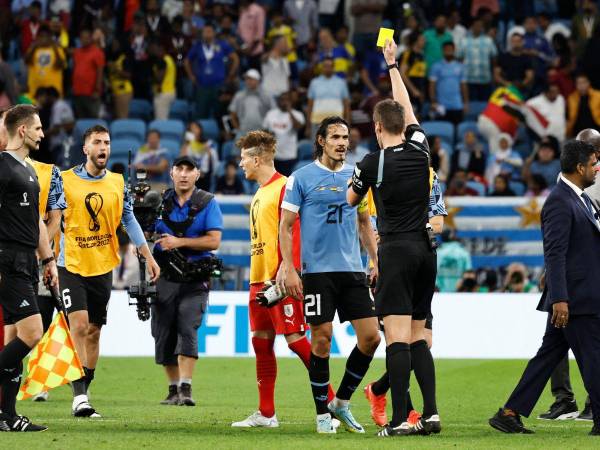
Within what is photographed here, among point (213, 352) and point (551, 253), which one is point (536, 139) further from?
point (551, 253)

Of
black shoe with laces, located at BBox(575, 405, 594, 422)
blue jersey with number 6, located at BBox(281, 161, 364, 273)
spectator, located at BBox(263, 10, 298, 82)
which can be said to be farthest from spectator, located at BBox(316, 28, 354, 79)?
blue jersey with number 6, located at BBox(281, 161, 364, 273)

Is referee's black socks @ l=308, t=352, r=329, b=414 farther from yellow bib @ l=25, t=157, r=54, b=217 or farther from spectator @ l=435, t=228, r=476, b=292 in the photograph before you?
spectator @ l=435, t=228, r=476, b=292

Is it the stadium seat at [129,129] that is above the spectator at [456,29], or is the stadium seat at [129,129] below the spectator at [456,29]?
below

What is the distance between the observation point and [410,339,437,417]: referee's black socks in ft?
33.9

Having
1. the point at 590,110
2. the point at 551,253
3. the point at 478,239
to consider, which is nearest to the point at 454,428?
the point at 551,253

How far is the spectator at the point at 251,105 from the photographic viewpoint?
24.7 meters

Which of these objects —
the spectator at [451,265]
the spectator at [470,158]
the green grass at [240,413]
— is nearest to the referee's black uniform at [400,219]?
the green grass at [240,413]

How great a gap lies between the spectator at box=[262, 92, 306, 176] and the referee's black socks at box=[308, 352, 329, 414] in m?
13.4

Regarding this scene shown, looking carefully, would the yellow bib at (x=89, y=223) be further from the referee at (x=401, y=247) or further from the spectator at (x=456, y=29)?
the spectator at (x=456, y=29)

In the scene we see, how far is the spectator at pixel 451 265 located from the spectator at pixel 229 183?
3.93 meters

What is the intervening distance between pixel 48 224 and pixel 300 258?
242cm

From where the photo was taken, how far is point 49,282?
10992 mm

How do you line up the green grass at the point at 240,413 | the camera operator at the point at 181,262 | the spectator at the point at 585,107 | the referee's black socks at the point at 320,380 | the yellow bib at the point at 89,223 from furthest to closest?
the spectator at the point at 585,107 < the camera operator at the point at 181,262 < the yellow bib at the point at 89,223 < the referee's black socks at the point at 320,380 < the green grass at the point at 240,413

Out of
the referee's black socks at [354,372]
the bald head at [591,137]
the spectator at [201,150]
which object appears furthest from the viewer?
the spectator at [201,150]
